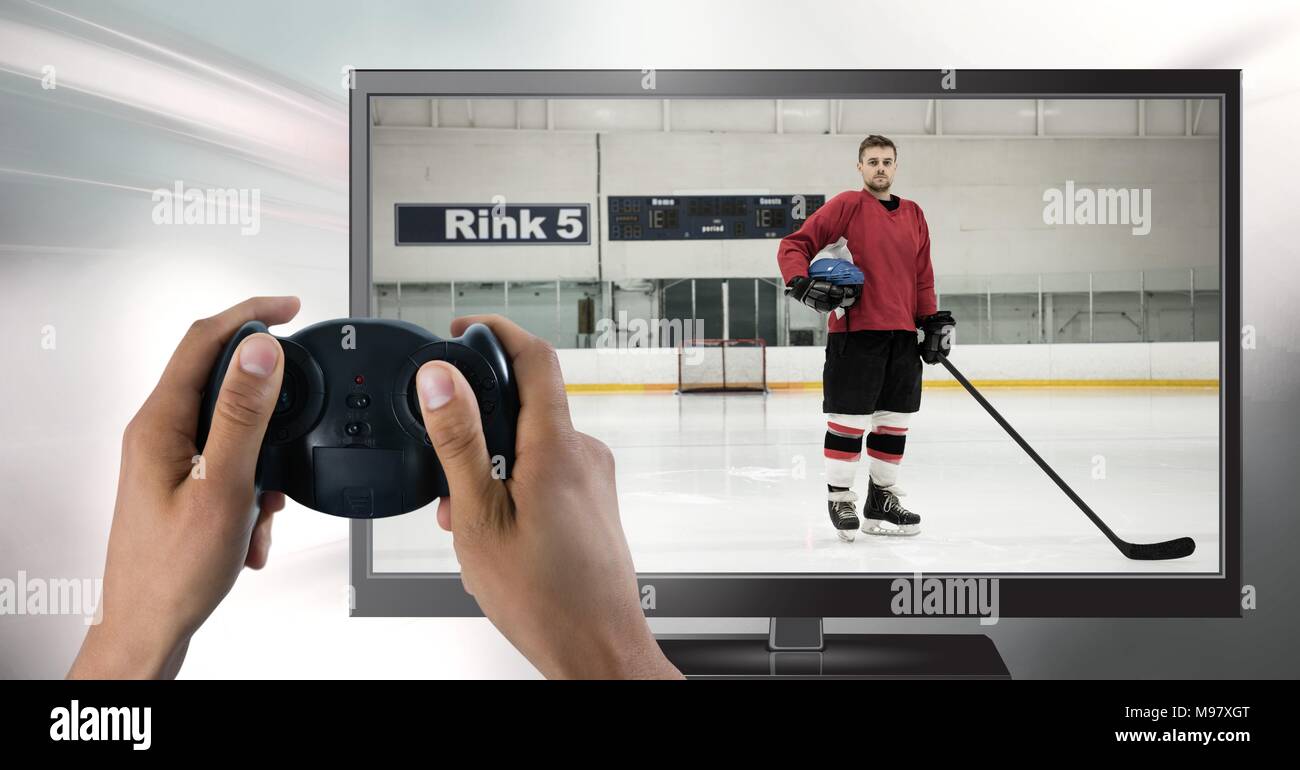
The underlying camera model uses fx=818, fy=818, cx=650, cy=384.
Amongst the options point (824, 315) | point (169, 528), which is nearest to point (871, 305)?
point (169, 528)

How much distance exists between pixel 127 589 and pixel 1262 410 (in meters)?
1.71

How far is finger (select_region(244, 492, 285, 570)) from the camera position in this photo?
528 millimetres

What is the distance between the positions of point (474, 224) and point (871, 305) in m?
1.34

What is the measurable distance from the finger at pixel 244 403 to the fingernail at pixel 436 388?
8cm

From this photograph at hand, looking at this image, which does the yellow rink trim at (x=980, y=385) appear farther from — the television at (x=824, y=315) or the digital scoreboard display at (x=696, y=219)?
→ the digital scoreboard display at (x=696, y=219)

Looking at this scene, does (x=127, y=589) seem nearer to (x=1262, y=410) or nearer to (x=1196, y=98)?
(x=1196, y=98)

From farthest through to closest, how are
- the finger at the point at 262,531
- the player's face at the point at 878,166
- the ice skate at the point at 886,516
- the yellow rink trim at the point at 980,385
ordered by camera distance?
the yellow rink trim at the point at 980,385
the ice skate at the point at 886,516
the player's face at the point at 878,166
the finger at the point at 262,531

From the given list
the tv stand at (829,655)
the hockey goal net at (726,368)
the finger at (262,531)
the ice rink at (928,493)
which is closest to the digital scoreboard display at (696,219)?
the ice rink at (928,493)

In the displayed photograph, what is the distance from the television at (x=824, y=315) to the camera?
46.9 inches

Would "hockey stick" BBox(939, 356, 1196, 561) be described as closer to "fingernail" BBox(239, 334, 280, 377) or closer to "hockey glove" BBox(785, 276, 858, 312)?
"hockey glove" BBox(785, 276, 858, 312)

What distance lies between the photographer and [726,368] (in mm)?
10453

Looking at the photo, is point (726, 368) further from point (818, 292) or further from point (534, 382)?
point (534, 382)

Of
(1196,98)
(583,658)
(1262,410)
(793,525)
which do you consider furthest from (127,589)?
(793,525)

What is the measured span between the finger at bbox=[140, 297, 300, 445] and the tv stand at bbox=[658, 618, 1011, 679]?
90cm
